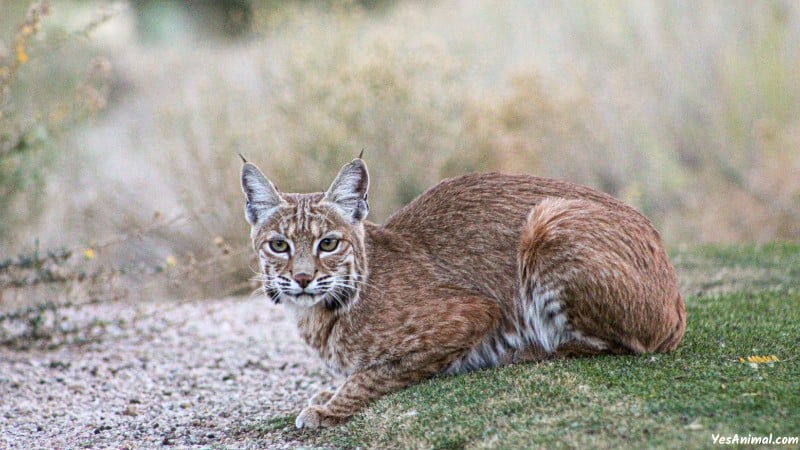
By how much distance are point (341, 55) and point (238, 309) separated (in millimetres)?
3767

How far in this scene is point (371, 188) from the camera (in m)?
10.9

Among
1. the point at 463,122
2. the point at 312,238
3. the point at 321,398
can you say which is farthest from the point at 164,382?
the point at 463,122

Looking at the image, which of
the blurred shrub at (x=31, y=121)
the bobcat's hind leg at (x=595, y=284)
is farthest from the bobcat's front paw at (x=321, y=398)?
the blurred shrub at (x=31, y=121)

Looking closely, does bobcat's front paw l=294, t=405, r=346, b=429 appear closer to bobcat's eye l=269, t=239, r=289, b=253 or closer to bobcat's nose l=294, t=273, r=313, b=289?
bobcat's nose l=294, t=273, r=313, b=289

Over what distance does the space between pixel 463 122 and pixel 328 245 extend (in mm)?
5900

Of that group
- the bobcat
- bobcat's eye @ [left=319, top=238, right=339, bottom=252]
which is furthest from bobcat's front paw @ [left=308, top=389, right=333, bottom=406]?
bobcat's eye @ [left=319, top=238, right=339, bottom=252]

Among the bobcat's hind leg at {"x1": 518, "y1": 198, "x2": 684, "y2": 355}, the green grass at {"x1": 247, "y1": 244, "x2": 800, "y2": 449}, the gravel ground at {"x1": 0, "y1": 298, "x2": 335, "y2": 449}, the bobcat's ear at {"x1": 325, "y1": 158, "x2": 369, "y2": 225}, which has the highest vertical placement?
the bobcat's ear at {"x1": 325, "y1": 158, "x2": 369, "y2": 225}

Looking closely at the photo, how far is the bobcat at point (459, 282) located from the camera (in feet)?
17.8

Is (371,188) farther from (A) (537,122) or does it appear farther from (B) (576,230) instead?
(B) (576,230)

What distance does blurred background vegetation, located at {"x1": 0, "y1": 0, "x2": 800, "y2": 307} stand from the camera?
Result: 10500 millimetres

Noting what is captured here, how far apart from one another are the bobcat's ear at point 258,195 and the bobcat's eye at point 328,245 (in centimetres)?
43

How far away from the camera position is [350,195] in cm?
570

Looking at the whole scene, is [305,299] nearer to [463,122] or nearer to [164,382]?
[164,382]

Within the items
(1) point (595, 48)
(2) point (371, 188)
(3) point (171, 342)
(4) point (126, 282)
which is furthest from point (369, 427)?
(1) point (595, 48)
